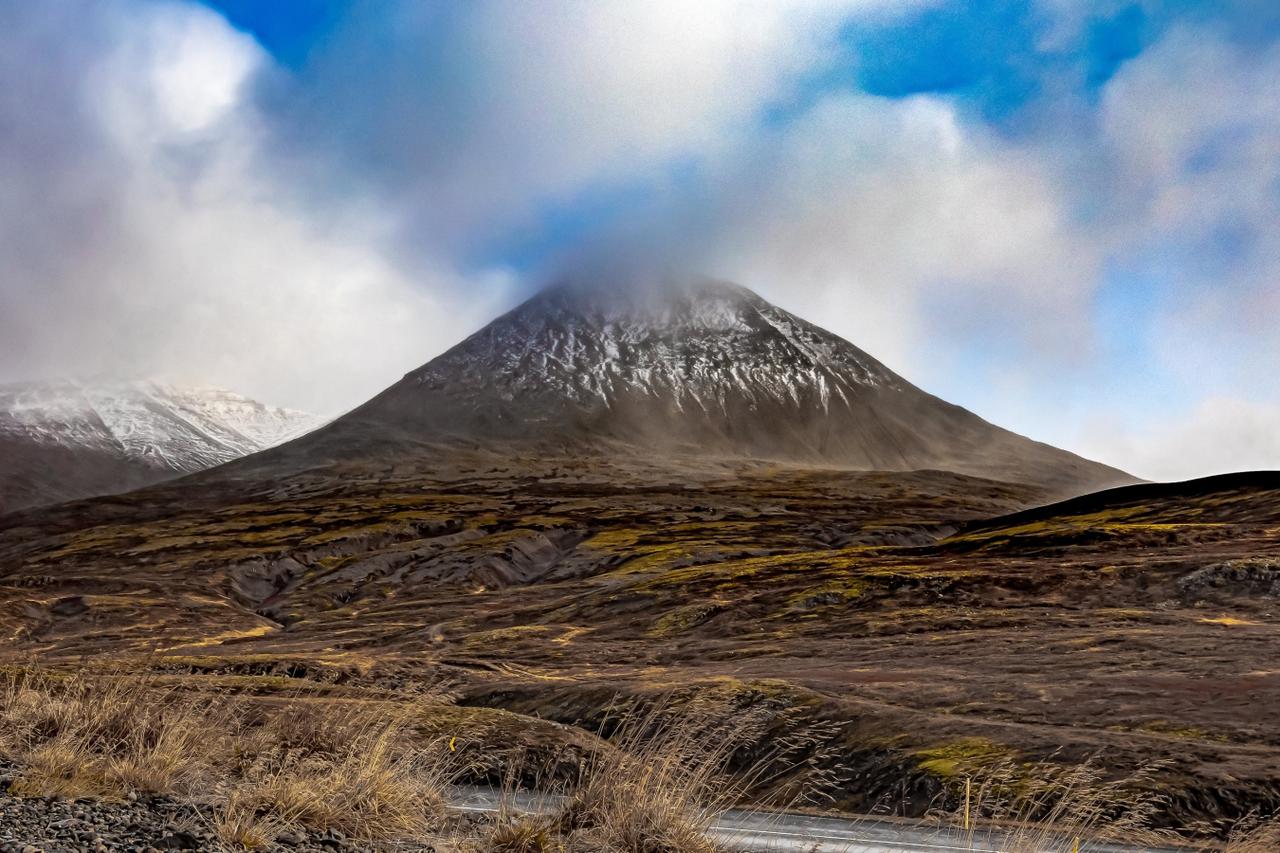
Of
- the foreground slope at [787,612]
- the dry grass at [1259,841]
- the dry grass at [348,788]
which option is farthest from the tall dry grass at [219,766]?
the dry grass at [1259,841]

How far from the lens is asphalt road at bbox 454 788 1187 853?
12836 mm

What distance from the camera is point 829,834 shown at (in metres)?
16.0

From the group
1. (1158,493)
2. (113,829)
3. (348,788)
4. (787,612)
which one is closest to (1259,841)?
(348,788)

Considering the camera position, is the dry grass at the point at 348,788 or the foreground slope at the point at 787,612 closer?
the dry grass at the point at 348,788

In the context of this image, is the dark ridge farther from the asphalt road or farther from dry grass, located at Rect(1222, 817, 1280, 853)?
dry grass, located at Rect(1222, 817, 1280, 853)

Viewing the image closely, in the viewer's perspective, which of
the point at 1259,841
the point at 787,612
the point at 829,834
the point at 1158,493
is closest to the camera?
the point at 1259,841

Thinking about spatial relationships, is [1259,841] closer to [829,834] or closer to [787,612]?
[829,834]

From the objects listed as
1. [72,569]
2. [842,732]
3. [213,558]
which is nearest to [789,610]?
[842,732]

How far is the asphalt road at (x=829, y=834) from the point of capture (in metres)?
12.8

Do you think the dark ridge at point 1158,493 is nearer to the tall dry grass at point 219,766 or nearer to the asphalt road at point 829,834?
the asphalt road at point 829,834

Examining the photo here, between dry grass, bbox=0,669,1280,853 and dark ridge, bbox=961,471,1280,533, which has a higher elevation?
dark ridge, bbox=961,471,1280,533

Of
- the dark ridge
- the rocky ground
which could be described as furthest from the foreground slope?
the rocky ground

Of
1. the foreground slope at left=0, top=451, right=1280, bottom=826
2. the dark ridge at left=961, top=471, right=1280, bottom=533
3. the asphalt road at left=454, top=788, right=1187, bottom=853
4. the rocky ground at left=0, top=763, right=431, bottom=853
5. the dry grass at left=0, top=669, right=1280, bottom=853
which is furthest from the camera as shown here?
the dark ridge at left=961, top=471, right=1280, bottom=533

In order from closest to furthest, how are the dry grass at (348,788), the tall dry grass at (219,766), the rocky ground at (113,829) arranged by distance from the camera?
the rocky ground at (113,829)
the dry grass at (348,788)
the tall dry grass at (219,766)
